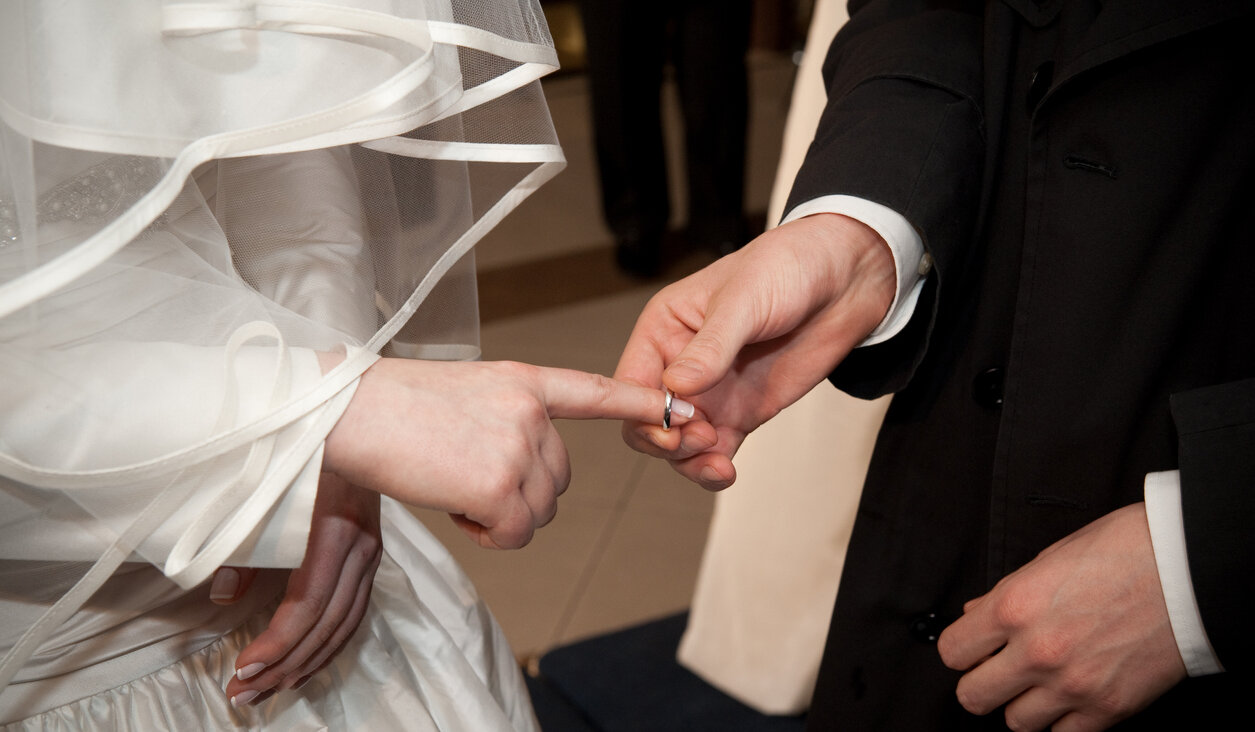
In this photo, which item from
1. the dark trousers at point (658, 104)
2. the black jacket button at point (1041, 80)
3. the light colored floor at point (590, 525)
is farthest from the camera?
the dark trousers at point (658, 104)

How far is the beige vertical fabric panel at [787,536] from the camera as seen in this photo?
1.41m

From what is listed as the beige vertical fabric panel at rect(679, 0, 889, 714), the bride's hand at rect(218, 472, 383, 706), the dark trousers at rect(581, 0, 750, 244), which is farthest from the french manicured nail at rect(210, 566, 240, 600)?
the dark trousers at rect(581, 0, 750, 244)

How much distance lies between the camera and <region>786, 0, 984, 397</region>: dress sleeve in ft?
2.72

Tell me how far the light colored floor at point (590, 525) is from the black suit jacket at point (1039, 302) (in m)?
1.07

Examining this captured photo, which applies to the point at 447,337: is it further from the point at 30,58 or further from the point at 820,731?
the point at 820,731

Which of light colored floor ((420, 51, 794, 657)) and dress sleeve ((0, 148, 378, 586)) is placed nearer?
dress sleeve ((0, 148, 378, 586))

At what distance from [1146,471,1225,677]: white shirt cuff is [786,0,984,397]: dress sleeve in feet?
0.82

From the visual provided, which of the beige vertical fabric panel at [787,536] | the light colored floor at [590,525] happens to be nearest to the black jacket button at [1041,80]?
the beige vertical fabric panel at [787,536]

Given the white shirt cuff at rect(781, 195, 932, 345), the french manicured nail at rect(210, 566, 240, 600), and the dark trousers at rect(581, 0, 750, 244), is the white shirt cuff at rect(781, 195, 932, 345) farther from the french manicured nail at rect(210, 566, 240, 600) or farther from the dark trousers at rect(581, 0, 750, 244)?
the dark trousers at rect(581, 0, 750, 244)

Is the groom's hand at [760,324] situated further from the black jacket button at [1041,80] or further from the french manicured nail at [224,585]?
the french manicured nail at [224,585]

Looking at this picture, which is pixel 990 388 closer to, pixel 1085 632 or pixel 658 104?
pixel 1085 632

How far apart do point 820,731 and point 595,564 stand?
1152mm

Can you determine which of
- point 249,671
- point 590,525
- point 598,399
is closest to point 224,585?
point 249,671

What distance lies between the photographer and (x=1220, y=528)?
2.06 feet
